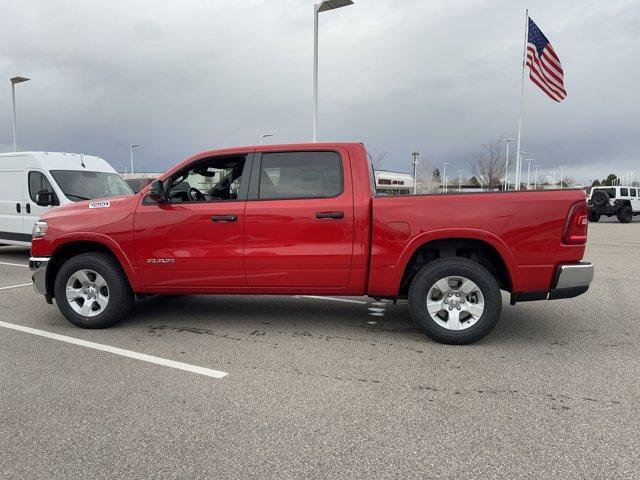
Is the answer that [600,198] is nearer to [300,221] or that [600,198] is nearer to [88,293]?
[300,221]

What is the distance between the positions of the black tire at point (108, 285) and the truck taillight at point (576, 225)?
440cm

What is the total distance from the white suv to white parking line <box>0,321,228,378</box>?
27.1 m

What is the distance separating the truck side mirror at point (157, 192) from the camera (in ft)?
16.0

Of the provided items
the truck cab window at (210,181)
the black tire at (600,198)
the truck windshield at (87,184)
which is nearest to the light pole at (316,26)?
the truck windshield at (87,184)

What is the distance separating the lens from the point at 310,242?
4.78 metres

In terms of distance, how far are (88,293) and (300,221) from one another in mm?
2487

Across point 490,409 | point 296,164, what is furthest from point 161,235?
point 490,409

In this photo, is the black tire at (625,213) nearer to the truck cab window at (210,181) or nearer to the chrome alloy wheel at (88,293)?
the truck cab window at (210,181)

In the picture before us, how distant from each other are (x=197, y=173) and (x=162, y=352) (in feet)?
6.20

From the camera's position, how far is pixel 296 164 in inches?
196

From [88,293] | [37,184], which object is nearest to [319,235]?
[88,293]

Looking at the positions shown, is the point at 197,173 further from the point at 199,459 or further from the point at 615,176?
the point at 615,176

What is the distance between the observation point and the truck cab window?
510 centimetres

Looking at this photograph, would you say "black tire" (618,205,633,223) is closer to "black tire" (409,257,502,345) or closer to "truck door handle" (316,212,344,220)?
"black tire" (409,257,502,345)
